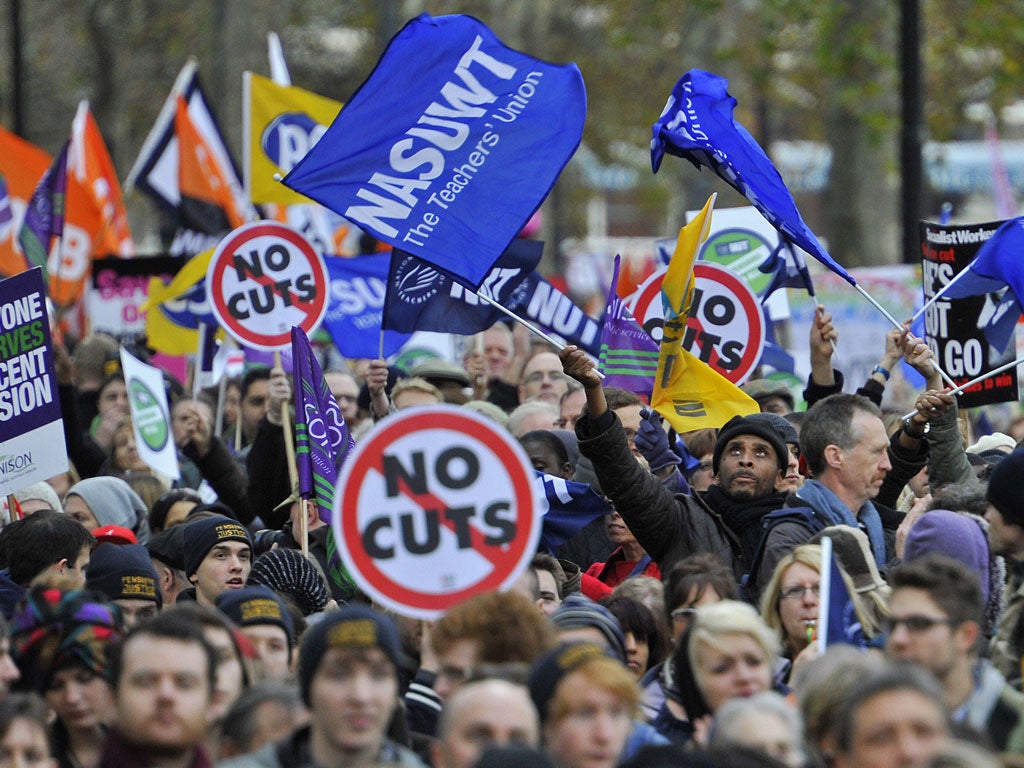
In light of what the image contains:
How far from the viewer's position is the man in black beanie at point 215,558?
7.63m

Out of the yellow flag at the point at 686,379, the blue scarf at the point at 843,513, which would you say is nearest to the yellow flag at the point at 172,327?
the yellow flag at the point at 686,379

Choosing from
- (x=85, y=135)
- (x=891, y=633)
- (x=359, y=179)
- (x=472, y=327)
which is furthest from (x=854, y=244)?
(x=891, y=633)

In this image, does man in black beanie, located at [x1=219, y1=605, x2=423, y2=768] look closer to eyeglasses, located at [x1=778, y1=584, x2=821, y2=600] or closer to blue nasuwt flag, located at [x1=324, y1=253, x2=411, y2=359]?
eyeglasses, located at [x1=778, y1=584, x2=821, y2=600]

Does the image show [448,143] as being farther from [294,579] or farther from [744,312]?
[294,579]

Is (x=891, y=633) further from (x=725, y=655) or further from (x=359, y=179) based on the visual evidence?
(x=359, y=179)

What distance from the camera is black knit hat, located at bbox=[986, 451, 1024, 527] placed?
6379 mm

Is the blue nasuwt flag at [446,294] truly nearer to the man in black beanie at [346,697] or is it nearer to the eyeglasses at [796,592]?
the eyeglasses at [796,592]

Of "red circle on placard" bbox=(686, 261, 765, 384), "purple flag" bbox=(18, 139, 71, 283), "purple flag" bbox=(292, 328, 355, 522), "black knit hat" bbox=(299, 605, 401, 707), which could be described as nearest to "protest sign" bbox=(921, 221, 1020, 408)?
"red circle on placard" bbox=(686, 261, 765, 384)

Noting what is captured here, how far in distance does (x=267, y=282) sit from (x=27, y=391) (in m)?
2.14

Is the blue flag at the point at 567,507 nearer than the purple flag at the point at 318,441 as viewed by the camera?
No

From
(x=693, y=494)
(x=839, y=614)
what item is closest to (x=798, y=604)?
(x=839, y=614)

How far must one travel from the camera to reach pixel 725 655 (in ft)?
18.1

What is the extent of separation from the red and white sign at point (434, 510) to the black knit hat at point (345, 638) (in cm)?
24

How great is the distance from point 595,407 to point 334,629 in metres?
2.43
